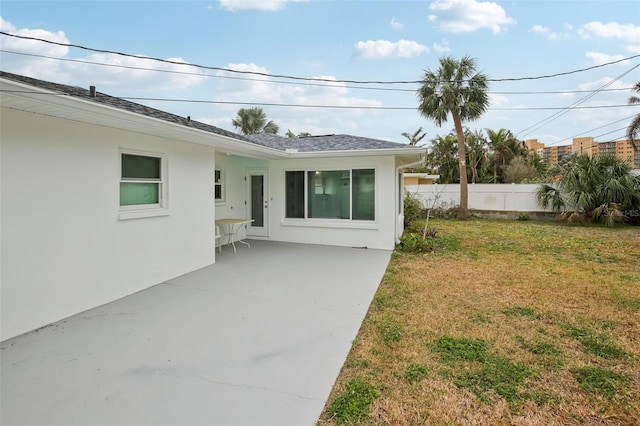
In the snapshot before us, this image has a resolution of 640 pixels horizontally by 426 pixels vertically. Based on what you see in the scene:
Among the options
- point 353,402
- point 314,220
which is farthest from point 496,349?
point 314,220

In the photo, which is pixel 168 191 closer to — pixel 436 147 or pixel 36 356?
pixel 36 356

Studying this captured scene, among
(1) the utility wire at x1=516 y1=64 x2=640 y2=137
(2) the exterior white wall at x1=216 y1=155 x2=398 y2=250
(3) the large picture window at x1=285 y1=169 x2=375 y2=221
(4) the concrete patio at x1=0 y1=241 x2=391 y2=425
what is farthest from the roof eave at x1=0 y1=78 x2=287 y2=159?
(1) the utility wire at x1=516 y1=64 x2=640 y2=137

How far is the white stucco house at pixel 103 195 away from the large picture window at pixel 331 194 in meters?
0.06

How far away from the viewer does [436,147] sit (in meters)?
27.2

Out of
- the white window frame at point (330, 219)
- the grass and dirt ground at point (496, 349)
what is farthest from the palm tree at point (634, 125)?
the white window frame at point (330, 219)

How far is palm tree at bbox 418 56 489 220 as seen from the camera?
15.2 m

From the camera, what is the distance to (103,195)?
187 inches

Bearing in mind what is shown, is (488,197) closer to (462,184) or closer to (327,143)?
(462,184)

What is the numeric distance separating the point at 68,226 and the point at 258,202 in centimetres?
630

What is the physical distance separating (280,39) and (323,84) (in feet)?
6.92

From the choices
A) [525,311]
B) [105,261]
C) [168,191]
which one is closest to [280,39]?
[168,191]

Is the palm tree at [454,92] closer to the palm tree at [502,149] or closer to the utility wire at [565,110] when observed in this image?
the utility wire at [565,110]

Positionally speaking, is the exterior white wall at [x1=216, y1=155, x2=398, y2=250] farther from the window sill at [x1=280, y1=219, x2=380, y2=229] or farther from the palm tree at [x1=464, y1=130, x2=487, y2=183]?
the palm tree at [x1=464, y1=130, x2=487, y2=183]

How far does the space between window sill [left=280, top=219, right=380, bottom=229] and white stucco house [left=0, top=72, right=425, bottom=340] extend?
7 centimetres
